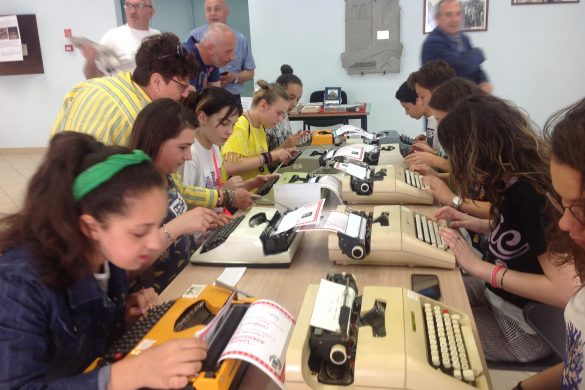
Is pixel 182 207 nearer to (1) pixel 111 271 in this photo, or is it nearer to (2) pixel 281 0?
(1) pixel 111 271

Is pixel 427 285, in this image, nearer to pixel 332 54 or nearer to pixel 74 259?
pixel 74 259

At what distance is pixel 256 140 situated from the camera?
3.10 meters

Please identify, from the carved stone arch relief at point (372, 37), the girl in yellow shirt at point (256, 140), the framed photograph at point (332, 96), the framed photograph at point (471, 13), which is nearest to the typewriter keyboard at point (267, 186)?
the girl in yellow shirt at point (256, 140)

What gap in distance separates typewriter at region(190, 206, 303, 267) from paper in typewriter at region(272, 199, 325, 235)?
0.09 ft

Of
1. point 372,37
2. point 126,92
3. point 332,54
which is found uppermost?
point 372,37

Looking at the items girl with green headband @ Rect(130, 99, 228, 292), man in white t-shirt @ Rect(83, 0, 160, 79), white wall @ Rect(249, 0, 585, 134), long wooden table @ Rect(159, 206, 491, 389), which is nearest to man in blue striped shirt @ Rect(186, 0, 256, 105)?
man in white t-shirt @ Rect(83, 0, 160, 79)

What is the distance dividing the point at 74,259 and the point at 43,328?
0.15m

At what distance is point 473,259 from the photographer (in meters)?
1.46

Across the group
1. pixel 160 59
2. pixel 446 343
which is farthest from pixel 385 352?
pixel 160 59

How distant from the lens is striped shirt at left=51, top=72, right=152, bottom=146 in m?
1.80

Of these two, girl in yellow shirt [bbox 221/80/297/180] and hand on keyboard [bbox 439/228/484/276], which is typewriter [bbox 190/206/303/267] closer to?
hand on keyboard [bbox 439/228/484/276]

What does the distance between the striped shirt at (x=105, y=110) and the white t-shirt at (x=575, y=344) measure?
1490 millimetres

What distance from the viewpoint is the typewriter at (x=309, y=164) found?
8.72ft

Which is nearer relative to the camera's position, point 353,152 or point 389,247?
point 389,247
